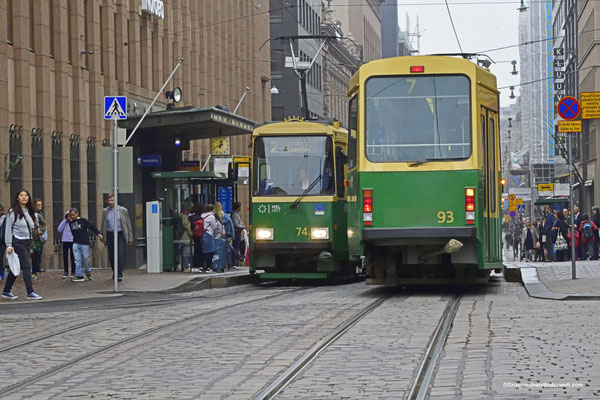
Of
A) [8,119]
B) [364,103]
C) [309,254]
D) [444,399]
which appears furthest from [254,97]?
[444,399]

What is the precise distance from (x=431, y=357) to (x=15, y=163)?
2120 cm

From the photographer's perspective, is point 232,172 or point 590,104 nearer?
point 590,104

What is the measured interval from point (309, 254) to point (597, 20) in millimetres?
41114

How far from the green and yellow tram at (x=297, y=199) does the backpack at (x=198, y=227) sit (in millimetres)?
2822

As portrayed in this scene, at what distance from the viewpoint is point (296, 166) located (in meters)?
25.6

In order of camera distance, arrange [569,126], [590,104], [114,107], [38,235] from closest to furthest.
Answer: [569,126] → [114,107] → [590,104] → [38,235]

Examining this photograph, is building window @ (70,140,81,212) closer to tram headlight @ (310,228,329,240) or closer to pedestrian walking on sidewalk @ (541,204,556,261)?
tram headlight @ (310,228,329,240)

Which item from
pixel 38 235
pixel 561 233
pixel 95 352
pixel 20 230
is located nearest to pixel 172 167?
pixel 38 235

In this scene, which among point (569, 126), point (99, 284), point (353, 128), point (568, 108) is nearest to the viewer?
point (353, 128)

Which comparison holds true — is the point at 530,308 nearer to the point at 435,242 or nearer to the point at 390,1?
the point at 435,242

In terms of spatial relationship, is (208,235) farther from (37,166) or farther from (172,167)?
(37,166)

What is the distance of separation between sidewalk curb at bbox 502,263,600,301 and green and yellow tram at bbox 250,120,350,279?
3.29m

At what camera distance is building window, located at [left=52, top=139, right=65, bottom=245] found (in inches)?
1345

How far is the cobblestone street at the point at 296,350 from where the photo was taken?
9562 mm
